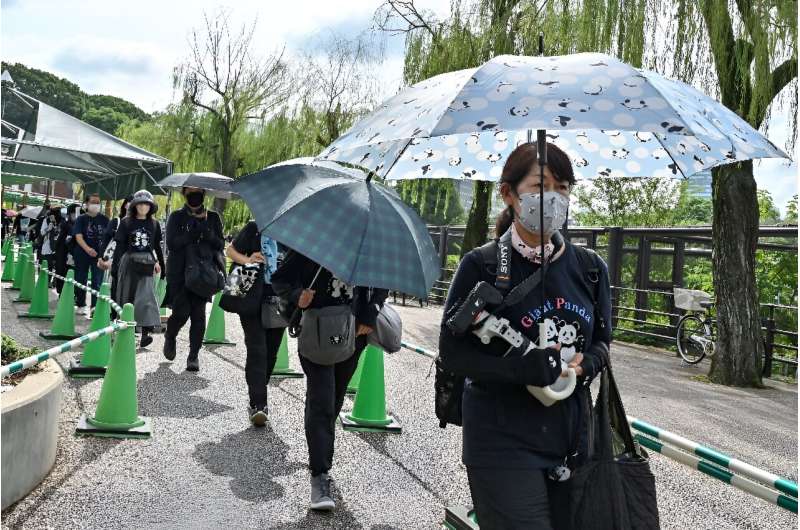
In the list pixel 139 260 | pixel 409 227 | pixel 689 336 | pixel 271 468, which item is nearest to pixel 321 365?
pixel 409 227

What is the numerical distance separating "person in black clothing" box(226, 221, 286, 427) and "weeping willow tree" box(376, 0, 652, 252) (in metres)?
4.61

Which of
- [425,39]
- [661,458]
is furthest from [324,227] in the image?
[425,39]

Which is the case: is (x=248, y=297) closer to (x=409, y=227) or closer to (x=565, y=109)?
(x=409, y=227)

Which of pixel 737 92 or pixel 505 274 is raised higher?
pixel 737 92

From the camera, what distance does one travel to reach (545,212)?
8.17 ft

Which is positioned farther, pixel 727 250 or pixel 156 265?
pixel 727 250

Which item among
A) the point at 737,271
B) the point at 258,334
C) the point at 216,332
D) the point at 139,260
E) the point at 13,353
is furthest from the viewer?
the point at 737,271

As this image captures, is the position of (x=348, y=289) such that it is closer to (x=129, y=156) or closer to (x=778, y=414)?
(x=778, y=414)

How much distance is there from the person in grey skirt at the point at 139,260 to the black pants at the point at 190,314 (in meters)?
1.01

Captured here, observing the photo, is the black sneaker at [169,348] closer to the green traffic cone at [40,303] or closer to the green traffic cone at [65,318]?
the green traffic cone at [65,318]

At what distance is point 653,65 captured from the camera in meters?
10.8

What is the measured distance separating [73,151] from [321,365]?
13.0 meters

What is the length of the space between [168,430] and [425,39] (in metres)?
13.3

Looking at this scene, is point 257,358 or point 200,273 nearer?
point 257,358
